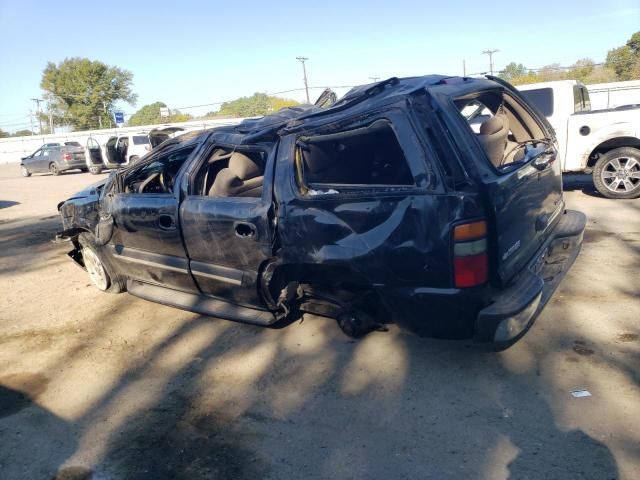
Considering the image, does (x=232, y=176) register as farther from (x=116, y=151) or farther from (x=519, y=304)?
(x=116, y=151)

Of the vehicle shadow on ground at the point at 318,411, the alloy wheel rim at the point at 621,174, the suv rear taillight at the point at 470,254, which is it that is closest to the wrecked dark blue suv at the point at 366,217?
the suv rear taillight at the point at 470,254

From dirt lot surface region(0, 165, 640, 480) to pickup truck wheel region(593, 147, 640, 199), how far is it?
333cm

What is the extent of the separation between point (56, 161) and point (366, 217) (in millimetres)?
23921

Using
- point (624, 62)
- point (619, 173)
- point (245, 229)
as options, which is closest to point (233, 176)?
point (245, 229)

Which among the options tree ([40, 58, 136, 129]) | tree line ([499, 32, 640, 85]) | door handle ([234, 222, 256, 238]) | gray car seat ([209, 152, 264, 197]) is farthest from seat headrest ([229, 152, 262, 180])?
tree ([40, 58, 136, 129])

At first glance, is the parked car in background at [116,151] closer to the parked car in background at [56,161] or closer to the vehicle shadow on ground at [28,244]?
the parked car in background at [56,161]

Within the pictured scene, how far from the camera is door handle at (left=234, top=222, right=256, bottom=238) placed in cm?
371

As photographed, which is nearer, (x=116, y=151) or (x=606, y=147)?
(x=606, y=147)

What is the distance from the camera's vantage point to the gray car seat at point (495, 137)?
361cm

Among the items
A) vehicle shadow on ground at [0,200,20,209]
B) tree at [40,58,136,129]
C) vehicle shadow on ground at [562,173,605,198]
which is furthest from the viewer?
tree at [40,58,136,129]

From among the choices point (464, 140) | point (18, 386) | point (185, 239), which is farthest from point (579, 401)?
point (18, 386)

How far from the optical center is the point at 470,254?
9.43ft

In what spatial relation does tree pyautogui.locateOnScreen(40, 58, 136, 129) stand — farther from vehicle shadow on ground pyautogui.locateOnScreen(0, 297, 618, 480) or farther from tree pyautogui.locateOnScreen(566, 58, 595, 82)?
vehicle shadow on ground pyautogui.locateOnScreen(0, 297, 618, 480)

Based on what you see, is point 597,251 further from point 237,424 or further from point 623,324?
point 237,424
